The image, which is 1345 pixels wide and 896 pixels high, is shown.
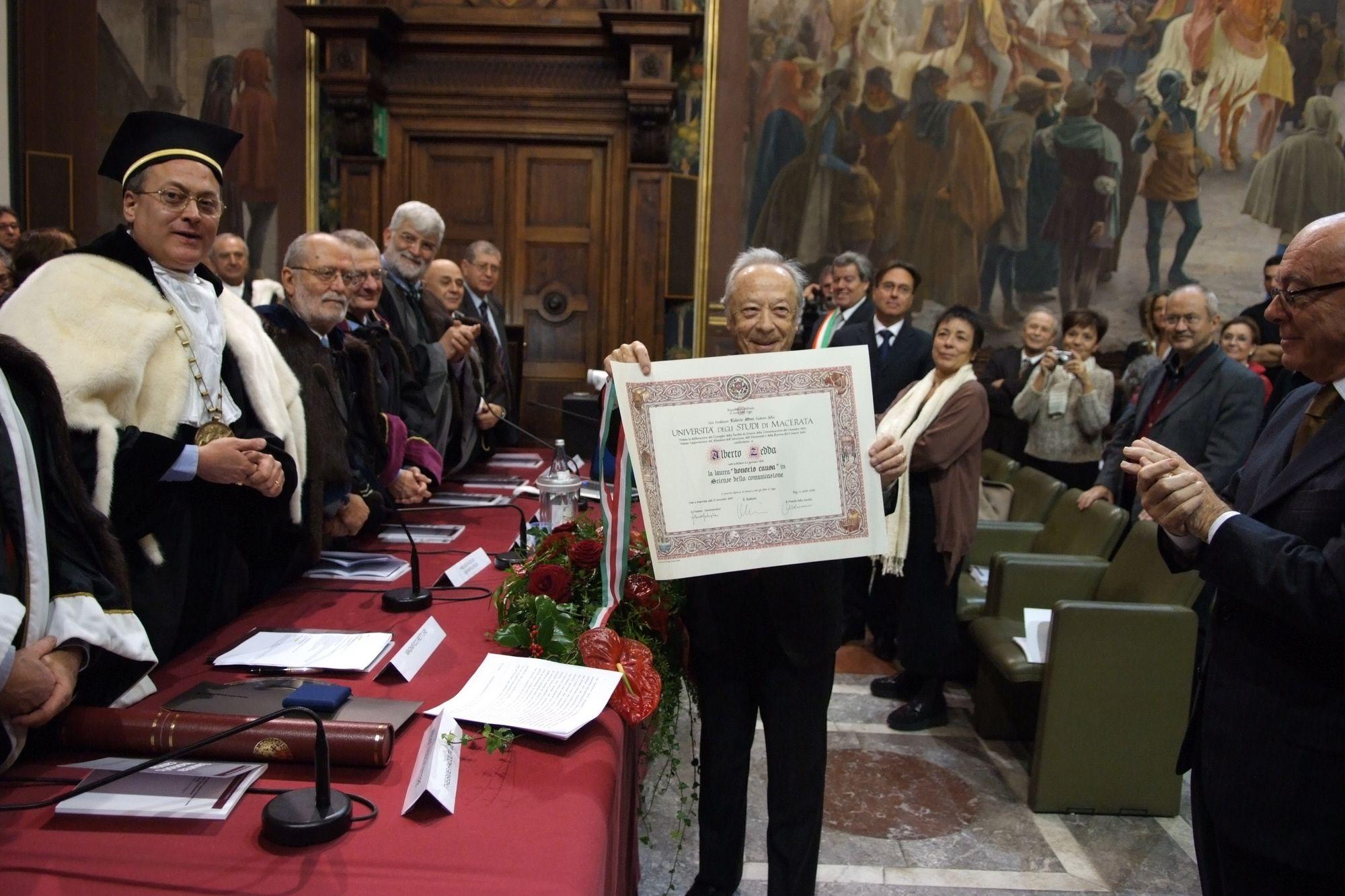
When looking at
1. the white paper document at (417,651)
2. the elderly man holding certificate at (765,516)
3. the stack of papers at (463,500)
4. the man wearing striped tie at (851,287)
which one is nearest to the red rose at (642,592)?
the elderly man holding certificate at (765,516)

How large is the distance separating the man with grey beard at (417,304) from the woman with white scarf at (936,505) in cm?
192

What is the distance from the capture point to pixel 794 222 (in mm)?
7965

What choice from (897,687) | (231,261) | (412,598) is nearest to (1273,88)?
(897,687)

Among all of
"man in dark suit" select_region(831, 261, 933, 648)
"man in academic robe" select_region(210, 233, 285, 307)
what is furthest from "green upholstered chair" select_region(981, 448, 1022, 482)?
"man in academic robe" select_region(210, 233, 285, 307)

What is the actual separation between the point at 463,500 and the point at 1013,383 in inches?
164

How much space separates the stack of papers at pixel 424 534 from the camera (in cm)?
328

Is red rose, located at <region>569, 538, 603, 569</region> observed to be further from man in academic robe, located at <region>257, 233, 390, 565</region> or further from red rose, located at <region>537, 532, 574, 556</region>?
man in academic robe, located at <region>257, 233, 390, 565</region>

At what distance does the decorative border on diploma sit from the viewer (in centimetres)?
204

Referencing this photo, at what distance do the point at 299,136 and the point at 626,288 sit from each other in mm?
2746

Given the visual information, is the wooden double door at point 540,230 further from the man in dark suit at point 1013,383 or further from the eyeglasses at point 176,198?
the eyeglasses at point 176,198

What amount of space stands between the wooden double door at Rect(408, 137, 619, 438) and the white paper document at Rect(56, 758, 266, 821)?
20.3ft

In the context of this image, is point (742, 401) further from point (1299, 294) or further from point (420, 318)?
point (420, 318)
